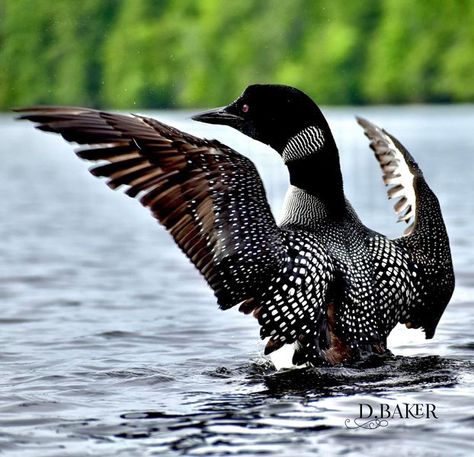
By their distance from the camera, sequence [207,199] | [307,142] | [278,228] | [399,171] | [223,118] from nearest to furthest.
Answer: [207,199], [278,228], [307,142], [223,118], [399,171]

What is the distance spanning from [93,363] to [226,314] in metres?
1.80

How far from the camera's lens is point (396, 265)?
573 cm

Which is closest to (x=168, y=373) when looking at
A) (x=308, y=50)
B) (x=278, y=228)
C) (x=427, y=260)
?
(x=278, y=228)

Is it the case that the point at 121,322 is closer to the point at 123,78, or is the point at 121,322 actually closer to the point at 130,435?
the point at 130,435

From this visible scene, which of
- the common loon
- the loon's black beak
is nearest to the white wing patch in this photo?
the common loon

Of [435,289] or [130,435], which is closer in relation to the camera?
[130,435]

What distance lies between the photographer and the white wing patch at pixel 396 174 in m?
6.46

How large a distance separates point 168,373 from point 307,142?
124cm

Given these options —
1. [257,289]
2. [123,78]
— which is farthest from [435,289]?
[123,78]

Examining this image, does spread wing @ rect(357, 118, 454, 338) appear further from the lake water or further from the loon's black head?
the loon's black head

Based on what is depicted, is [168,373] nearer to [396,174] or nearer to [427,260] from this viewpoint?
[427,260]

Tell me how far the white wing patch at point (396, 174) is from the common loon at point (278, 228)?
53 cm

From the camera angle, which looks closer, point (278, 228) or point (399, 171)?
point (278, 228)

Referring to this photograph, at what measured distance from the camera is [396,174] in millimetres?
6617
